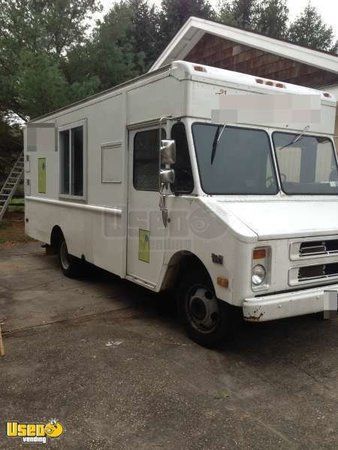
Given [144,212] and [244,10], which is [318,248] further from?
[244,10]

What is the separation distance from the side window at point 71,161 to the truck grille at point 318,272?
365 cm

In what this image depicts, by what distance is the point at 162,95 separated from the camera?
458cm

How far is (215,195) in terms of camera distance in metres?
4.23

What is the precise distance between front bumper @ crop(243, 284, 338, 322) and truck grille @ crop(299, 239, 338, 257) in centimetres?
32

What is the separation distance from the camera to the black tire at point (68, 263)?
7.17m

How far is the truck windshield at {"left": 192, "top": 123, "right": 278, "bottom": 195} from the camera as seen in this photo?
14.1 ft

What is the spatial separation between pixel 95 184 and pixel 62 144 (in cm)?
152

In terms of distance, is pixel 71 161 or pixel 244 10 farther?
pixel 244 10

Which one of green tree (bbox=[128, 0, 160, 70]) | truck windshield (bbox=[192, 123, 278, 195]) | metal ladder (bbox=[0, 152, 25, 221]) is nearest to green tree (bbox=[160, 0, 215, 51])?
green tree (bbox=[128, 0, 160, 70])

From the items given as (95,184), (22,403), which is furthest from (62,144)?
(22,403)

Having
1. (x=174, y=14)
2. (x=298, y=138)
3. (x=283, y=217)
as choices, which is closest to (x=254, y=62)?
(x=298, y=138)

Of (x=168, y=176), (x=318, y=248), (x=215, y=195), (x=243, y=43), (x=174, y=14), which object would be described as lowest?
(x=318, y=248)

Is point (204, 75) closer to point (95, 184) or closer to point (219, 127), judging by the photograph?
point (219, 127)

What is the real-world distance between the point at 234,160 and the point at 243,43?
7.85 m
